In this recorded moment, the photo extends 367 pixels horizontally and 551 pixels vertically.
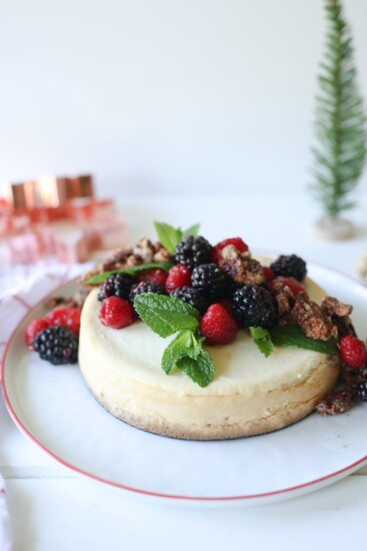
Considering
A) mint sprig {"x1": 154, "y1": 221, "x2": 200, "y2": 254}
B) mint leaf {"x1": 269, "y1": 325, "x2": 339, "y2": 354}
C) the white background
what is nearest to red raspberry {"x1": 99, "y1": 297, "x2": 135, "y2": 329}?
mint sprig {"x1": 154, "y1": 221, "x2": 200, "y2": 254}

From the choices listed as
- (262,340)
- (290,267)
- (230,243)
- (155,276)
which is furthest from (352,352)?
(155,276)

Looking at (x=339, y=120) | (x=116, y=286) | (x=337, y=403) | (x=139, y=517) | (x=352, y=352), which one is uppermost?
(x=339, y=120)

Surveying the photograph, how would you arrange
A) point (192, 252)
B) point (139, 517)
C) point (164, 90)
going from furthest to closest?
point (164, 90) < point (192, 252) < point (139, 517)

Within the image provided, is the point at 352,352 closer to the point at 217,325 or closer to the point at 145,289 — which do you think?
the point at 217,325

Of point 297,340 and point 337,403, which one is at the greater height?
point 297,340

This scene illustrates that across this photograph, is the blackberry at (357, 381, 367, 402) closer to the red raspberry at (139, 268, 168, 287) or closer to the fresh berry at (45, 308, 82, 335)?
the red raspberry at (139, 268, 168, 287)

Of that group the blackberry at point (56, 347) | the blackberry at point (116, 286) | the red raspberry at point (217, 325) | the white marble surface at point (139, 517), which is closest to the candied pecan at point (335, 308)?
the red raspberry at point (217, 325)

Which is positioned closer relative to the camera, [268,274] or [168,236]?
[268,274]
